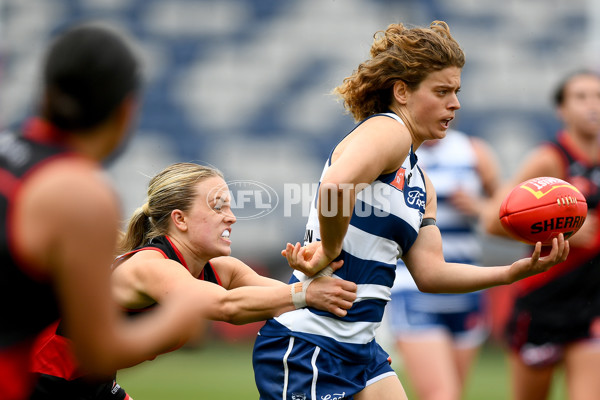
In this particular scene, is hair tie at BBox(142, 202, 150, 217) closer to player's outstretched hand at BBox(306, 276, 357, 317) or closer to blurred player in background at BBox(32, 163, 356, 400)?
blurred player in background at BBox(32, 163, 356, 400)

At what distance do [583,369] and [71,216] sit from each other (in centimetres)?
435

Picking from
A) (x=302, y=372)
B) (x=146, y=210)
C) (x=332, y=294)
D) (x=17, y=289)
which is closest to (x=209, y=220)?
(x=146, y=210)

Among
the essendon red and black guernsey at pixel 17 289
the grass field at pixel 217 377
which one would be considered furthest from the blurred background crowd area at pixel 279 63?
the essendon red and black guernsey at pixel 17 289

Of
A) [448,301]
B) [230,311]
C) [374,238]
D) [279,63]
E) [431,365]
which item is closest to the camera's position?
[230,311]

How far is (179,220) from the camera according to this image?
3678 mm

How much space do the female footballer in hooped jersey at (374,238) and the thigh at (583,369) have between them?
6.55 ft

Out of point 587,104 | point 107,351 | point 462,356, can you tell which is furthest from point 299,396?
point 587,104

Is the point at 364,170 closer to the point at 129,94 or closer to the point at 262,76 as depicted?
the point at 129,94

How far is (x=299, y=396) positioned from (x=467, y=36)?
13928 mm

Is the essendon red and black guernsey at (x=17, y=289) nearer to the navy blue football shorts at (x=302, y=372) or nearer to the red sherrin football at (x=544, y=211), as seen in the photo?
the navy blue football shorts at (x=302, y=372)

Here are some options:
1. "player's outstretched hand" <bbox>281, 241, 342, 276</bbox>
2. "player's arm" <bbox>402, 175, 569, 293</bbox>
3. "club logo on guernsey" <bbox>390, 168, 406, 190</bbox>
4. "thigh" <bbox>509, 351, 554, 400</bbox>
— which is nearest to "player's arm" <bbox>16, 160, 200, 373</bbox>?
"player's outstretched hand" <bbox>281, 241, 342, 276</bbox>

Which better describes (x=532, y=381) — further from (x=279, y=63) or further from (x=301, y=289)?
(x=279, y=63)

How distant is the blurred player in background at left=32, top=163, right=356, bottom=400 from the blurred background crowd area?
38.6 feet

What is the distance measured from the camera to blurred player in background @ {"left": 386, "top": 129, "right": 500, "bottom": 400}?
5.37 m
